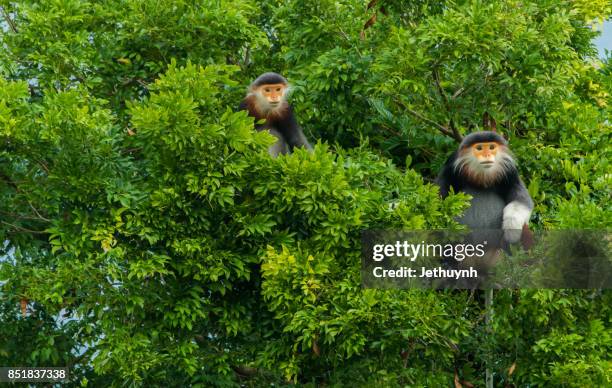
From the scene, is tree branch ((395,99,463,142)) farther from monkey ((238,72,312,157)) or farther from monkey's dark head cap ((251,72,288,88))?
monkey's dark head cap ((251,72,288,88))

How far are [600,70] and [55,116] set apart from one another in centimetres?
518

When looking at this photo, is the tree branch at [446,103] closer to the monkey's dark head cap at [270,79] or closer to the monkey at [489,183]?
the monkey at [489,183]

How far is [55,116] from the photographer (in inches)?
296

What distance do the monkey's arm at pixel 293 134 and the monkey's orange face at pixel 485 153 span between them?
4.77ft

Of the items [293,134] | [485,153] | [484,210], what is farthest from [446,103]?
[293,134]

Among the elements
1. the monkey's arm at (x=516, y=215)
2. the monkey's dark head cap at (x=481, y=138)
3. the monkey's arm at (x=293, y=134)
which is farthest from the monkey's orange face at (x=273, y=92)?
the monkey's arm at (x=516, y=215)

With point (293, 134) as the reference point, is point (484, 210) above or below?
below

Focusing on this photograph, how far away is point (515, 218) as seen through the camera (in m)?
8.65

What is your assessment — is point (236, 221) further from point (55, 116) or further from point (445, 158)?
point (445, 158)

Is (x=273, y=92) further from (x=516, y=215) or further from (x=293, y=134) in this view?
(x=516, y=215)

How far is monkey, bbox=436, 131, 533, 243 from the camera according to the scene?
28.5ft

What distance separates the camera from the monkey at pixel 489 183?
8672 millimetres

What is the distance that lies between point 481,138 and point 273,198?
193 cm

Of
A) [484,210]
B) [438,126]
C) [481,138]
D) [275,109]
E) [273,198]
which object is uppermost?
[275,109]
